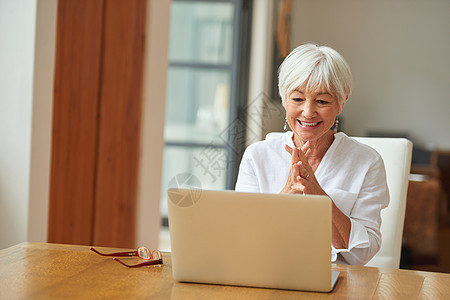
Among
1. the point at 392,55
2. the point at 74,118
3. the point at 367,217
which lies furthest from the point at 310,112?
the point at 392,55

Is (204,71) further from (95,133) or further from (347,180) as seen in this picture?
(347,180)

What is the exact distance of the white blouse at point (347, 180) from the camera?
4.87ft

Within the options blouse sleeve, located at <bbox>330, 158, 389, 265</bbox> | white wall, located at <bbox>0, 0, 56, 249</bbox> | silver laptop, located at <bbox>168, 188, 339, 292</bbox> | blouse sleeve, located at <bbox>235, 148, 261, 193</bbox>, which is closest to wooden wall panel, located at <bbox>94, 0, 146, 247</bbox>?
white wall, located at <bbox>0, 0, 56, 249</bbox>

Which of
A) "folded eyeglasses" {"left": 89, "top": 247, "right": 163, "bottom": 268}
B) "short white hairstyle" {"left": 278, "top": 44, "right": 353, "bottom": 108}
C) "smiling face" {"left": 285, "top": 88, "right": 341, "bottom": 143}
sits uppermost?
"short white hairstyle" {"left": 278, "top": 44, "right": 353, "bottom": 108}

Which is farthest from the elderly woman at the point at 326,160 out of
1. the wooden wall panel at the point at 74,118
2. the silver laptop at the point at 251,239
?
the wooden wall panel at the point at 74,118

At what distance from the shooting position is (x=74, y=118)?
8.82ft

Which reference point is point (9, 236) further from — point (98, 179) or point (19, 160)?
point (98, 179)

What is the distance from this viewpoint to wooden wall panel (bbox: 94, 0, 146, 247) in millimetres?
2873

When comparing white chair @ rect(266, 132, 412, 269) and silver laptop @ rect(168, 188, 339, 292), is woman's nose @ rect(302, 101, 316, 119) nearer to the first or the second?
white chair @ rect(266, 132, 412, 269)

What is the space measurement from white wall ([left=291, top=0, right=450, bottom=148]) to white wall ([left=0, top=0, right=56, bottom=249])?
18.1ft

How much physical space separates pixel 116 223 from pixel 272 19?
11.9 feet

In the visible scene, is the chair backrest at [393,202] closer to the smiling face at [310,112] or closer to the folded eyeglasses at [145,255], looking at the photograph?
the smiling face at [310,112]

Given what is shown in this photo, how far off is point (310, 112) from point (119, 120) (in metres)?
1.56

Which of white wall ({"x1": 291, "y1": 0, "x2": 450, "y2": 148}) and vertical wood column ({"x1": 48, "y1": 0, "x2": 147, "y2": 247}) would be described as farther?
white wall ({"x1": 291, "y1": 0, "x2": 450, "y2": 148})
